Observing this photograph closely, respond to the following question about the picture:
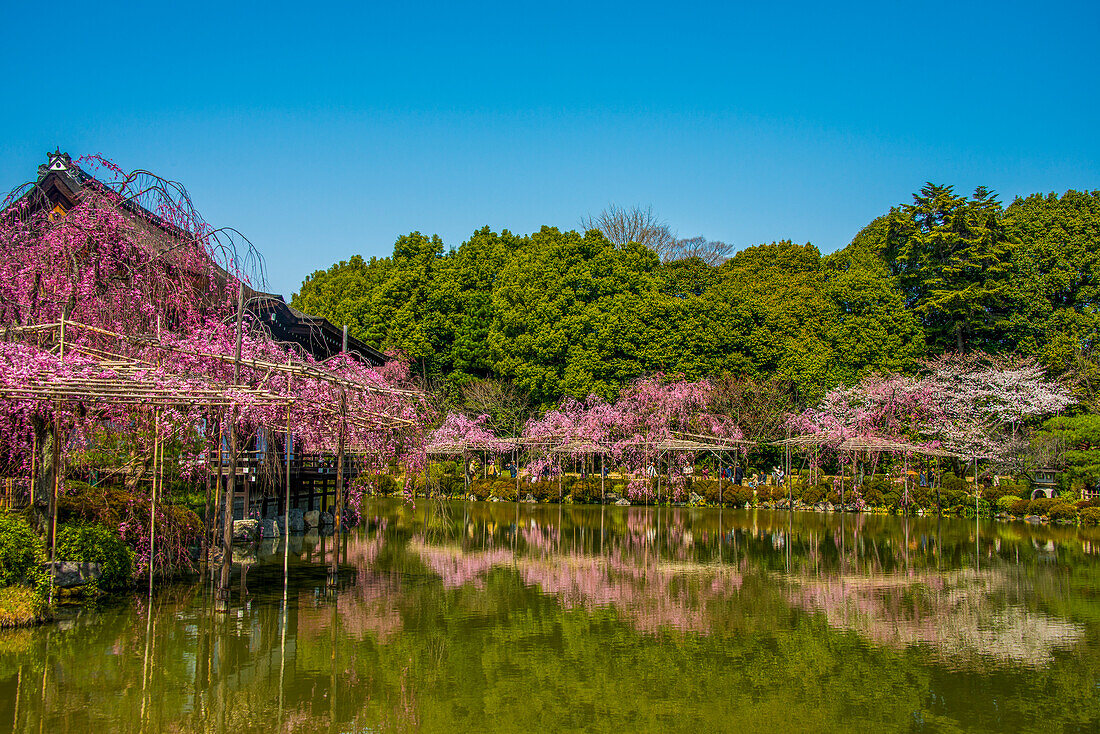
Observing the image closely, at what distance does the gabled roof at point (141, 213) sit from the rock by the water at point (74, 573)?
4.50 meters

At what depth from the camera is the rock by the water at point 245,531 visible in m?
16.7

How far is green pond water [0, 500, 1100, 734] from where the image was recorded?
8.05 meters

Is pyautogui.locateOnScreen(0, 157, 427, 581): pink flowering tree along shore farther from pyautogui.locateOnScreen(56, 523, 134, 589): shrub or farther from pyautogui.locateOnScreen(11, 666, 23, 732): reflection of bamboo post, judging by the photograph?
pyautogui.locateOnScreen(11, 666, 23, 732): reflection of bamboo post

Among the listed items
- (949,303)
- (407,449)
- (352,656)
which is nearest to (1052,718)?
(352,656)

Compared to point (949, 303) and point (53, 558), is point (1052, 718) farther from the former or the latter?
point (949, 303)

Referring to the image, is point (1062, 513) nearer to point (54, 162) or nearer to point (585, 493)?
point (585, 493)

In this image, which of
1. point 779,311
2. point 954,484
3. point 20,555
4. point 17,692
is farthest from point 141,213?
point 779,311

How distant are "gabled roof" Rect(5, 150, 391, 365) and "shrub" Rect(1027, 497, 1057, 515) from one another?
23627 mm

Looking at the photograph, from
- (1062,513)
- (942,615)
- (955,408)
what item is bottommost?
(942,615)

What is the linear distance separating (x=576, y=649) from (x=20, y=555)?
283 inches

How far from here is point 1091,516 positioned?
1071 inches

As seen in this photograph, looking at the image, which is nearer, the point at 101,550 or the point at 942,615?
the point at 101,550

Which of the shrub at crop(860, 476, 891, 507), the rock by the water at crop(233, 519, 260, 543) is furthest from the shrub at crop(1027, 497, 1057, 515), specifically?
the rock by the water at crop(233, 519, 260, 543)

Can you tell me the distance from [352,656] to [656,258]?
37806 millimetres
